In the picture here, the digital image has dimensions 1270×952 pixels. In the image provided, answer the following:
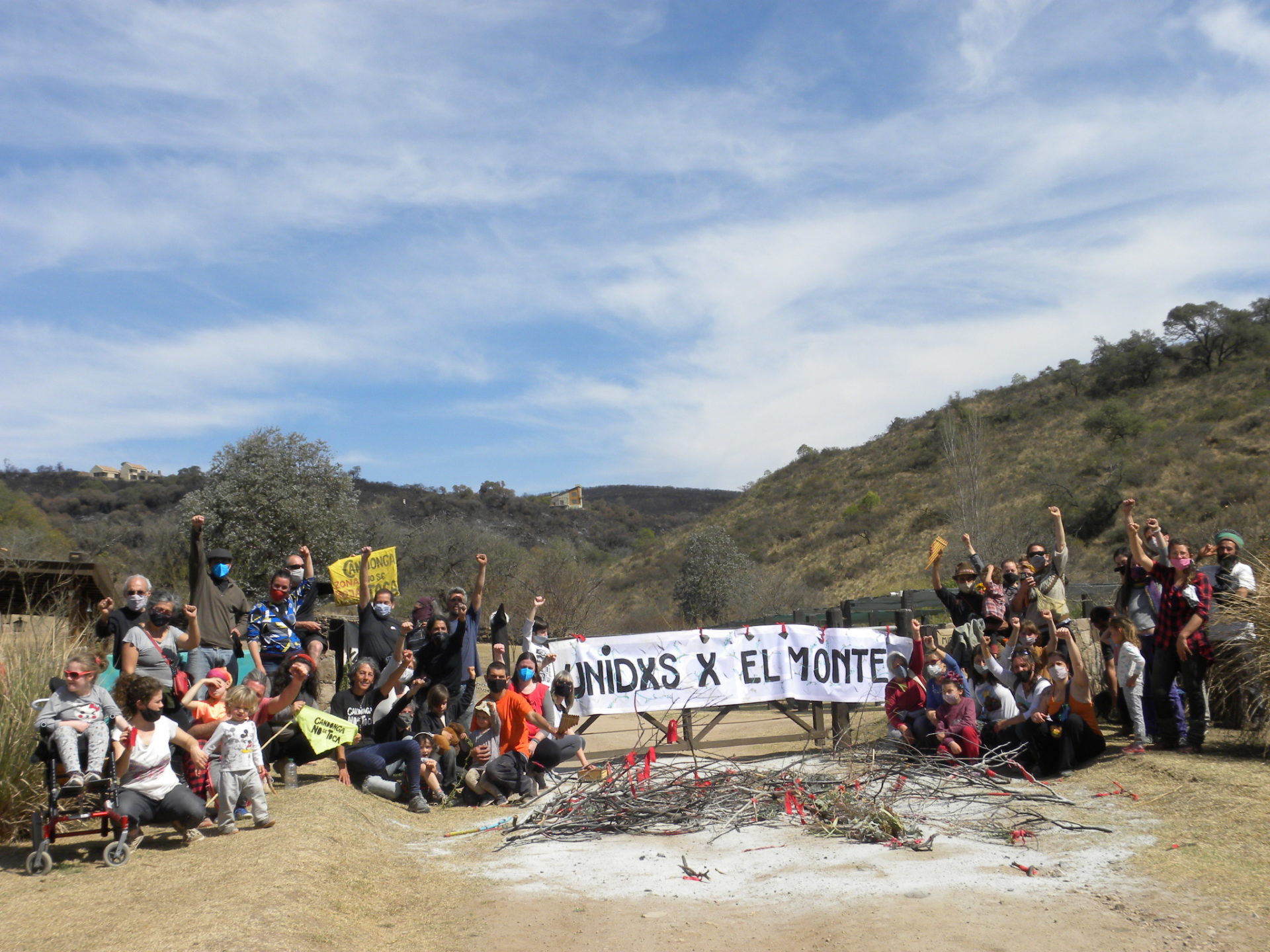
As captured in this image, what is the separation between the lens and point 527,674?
385 inches

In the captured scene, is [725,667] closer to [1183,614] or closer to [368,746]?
[368,746]

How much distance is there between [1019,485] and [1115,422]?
5649 mm

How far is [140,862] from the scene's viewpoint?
6.34 m

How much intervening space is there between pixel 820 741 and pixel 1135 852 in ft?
13.5

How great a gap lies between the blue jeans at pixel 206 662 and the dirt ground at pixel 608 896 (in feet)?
6.25

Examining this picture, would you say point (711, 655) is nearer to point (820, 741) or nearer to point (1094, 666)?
point (820, 741)

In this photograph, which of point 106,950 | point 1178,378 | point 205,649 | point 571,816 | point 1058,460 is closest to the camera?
point 106,950

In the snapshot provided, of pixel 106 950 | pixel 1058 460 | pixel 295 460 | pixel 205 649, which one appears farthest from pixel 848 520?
pixel 106 950

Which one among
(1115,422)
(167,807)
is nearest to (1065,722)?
(167,807)

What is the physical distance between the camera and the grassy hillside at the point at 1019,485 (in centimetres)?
3512

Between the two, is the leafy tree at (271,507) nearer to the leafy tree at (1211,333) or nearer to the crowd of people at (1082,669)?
the crowd of people at (1082,669)

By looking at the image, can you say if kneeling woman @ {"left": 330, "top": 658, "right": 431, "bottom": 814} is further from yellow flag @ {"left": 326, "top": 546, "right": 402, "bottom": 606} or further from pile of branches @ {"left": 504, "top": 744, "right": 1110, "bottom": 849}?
yellow flag @ {"left": 326, "top": 546, "right": 402, "bottom": 606}

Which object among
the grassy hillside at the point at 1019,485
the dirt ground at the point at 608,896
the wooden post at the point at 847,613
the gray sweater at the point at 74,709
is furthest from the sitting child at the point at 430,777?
the grassy hillside at the point at 1019,485

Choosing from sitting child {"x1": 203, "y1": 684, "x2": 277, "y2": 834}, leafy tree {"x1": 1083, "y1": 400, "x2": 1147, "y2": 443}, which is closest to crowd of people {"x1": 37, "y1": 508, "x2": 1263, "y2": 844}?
sitting child {"x1": 203, "y1": 684, "x2": 277, "y2": 834}
